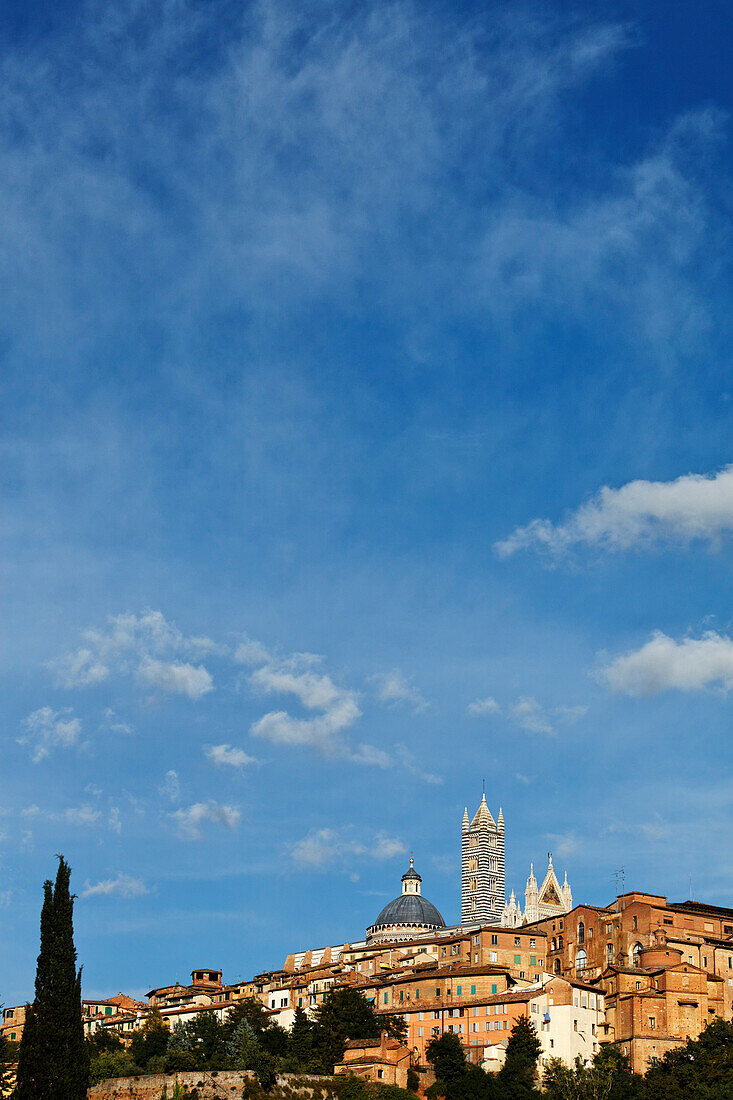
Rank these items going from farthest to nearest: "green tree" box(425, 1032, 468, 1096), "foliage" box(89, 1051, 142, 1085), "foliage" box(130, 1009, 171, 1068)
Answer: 1. "foliage" box(130, 1009, 171, 1068)
2. "foliage" box(89, 1051, 142, 1085)
3. "green tree" box(425, 1032, 468, 1096)

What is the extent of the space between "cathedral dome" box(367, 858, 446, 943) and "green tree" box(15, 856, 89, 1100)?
59918 mm

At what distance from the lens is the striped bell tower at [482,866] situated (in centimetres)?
16077

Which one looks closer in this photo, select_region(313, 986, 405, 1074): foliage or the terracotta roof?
the terracotta roof

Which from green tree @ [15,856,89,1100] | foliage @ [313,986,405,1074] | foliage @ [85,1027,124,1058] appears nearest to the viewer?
green tree @ [15,856,89,1100]

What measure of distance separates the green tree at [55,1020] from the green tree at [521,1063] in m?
24.2

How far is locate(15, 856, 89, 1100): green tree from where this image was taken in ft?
189

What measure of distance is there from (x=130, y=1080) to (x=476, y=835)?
92070mm

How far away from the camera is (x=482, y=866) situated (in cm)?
16200

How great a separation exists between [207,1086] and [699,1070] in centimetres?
2528


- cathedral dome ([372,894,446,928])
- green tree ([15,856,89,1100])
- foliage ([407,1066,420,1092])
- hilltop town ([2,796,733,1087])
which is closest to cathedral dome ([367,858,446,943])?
cathedral dome ([372,894,446,928])

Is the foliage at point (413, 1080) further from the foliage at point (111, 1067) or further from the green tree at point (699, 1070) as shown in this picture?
the foliage at point (111, 1067)

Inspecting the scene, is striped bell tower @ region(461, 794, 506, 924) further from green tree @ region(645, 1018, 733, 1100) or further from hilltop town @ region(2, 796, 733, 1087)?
green tree @ region(645, 1018, 733, 1100)

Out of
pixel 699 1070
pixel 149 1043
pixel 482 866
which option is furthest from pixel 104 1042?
pixel 482 866

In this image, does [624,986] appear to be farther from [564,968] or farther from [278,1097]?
[278,1097]
